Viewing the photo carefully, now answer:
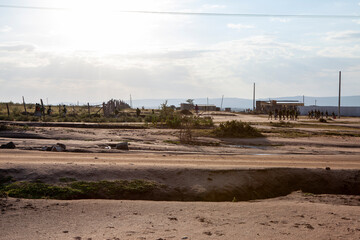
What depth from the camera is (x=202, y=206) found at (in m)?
8.86

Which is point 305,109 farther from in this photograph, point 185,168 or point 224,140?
point 185,168

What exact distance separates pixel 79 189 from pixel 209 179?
11.6 ft

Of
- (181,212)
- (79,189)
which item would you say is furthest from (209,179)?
(79,189)

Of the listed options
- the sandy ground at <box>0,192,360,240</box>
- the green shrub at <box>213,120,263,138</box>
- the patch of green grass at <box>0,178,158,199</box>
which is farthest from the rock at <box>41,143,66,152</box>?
the green shrub at <box>213,120,263,138</box>

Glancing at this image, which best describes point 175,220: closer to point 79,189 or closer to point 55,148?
point 79,189

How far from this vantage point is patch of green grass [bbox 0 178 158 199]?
9.16m

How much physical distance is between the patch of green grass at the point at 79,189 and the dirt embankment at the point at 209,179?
22 cm

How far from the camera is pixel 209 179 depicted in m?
10.9

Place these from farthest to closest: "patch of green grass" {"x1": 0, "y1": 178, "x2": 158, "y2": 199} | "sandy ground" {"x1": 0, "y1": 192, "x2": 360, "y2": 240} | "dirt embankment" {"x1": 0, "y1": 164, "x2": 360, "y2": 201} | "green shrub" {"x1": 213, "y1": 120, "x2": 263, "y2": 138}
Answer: "green shrub" {"x1": 213, "y1": 120, "x2": 263, "y2": 138} → "dirt embankment" {"x1": 0, "y1": 164, "x2": 360, "y2": 201} → "patch of green grass" {"x1": 0, "y1": 178, "x2": 158, "y2": 199} → "sandy ground" {"x1": 0, "y1": 192, "x2": 360, "y2": 240}

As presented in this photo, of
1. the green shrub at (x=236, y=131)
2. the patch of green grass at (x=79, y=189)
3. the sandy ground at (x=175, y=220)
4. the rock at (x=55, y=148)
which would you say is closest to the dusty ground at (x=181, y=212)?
the sandy ground at (x=175, y=220)

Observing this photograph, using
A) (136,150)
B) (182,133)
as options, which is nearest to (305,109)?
(182,133)

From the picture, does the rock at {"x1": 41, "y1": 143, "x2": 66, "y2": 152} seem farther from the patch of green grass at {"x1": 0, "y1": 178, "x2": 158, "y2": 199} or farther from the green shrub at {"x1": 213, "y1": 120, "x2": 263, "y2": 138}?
the green shrub at {"x1": 213, "y1": 120, "x2": 263, "y2": 138}

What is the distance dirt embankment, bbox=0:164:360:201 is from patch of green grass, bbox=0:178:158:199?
22 centimetres

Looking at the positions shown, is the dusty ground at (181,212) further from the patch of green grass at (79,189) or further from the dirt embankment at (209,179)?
the patch of green grass at (79,189)
